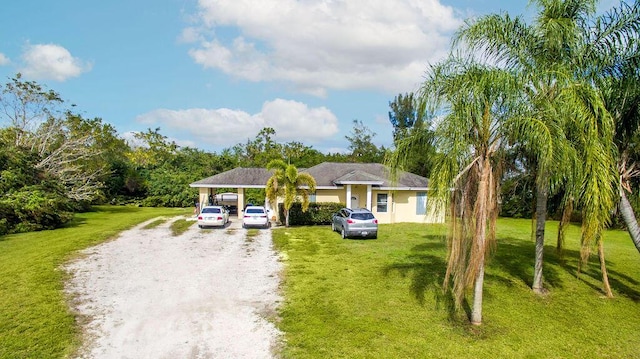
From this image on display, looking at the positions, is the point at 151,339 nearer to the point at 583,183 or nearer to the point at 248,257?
the point at 248,257

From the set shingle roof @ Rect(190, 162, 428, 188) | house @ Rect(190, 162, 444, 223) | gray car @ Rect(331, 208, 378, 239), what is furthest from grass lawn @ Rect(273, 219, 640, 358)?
house @ Rect(190, 162, 444, 223)

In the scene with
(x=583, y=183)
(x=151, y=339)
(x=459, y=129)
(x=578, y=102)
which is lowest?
(x=151, y=339)

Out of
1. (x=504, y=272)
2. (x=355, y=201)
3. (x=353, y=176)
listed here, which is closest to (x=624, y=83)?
(x=504, y=272)

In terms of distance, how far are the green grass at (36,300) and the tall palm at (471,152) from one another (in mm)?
8325

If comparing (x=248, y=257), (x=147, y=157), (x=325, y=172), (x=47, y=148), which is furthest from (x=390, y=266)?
(x=147, y=157)

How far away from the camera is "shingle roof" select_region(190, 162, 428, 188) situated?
27608 millimetres

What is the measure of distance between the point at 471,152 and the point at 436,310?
14.7 feet

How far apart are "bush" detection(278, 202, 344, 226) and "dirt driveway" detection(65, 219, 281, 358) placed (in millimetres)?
7934

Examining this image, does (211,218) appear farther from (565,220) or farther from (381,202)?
(565,220)

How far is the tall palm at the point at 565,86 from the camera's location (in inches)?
325

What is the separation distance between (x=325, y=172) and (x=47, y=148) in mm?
22873

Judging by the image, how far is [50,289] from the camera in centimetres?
1141

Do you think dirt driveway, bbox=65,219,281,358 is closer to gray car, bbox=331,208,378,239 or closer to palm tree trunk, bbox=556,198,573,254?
gray car, bbox=331,208,378,239

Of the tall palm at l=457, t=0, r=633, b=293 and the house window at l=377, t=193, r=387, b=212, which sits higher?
the tall palm at l=457, t=0, r=633, b=293
